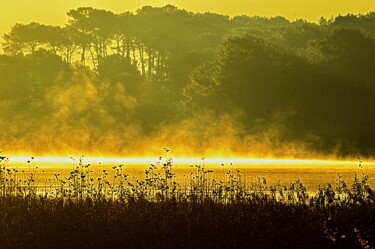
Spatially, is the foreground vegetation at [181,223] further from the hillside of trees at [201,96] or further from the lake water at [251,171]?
the hillside of trees at [201,96]

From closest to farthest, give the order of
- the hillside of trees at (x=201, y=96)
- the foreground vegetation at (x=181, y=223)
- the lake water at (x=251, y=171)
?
1. the foreground vegetation at (x=181, y=223)
2. the lake water at (x=251, y=171)
3. the hillside of trees at (x=201, y=96)

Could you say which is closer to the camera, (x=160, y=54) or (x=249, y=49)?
(x=249, y=49)

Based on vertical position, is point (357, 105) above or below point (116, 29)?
below

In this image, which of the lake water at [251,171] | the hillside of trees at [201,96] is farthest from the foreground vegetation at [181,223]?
the hillside of trees at [201,96]

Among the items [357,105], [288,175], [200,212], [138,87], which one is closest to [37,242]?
[200,212]

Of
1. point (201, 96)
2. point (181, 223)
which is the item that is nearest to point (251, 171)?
point (181, 223)

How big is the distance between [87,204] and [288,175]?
25.3 m

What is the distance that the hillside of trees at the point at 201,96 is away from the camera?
81.9 metres

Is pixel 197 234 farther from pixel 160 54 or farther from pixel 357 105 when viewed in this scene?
pixel 160 54

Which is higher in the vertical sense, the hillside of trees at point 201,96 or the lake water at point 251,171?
the hillside of trees at point 201,96

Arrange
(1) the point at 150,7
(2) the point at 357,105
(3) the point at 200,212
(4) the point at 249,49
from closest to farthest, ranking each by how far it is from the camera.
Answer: (3) the point at 200,212
(2) the point at 357,105
(4) the point at 249,49
(1) the point at 150,7

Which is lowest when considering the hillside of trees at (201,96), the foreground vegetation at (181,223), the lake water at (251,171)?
the foreground vegetation at (181,223)

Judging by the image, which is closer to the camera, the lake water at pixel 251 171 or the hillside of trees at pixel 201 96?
the lake water at pixel 251 171

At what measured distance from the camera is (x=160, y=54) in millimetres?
118812
